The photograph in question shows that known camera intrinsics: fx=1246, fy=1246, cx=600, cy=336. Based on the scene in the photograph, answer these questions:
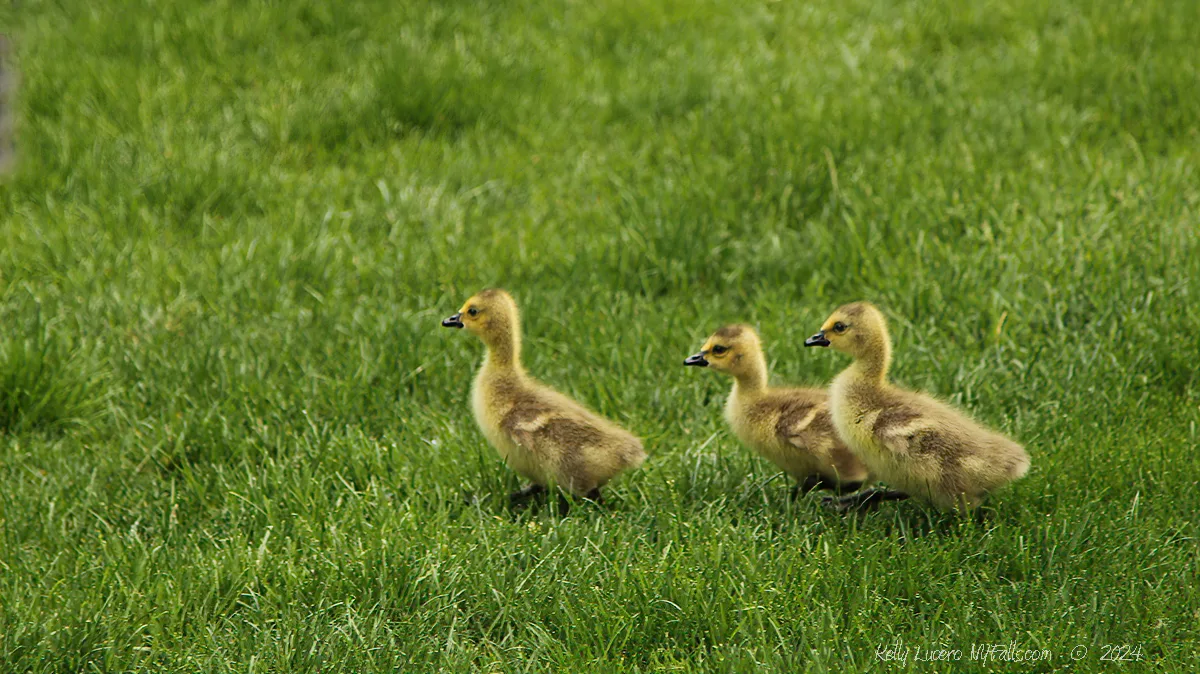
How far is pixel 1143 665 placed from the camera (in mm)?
4016

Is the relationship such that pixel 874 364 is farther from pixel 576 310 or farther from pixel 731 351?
pixel 576 310

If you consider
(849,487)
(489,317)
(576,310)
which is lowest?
(849,487)

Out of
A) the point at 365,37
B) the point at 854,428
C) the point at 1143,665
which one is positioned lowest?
the point at 1143,665

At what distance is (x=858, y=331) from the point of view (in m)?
4.91

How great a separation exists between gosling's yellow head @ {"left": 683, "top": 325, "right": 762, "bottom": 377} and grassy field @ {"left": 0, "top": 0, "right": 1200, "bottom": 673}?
1.53 ft

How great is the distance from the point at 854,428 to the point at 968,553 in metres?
0.62

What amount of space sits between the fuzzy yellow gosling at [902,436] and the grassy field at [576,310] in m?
0.20

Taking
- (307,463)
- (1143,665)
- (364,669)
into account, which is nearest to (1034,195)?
(1143,665)

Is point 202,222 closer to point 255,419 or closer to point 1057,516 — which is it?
point 255,419

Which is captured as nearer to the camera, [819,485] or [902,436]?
[902,436]

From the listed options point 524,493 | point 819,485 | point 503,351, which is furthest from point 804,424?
point 503,351

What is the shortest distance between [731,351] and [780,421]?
351mm

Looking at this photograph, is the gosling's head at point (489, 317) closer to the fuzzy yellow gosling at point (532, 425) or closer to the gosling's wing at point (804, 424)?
the fuzzy yellow gosling at point (532, 425)

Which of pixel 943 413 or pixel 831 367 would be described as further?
pixel 831 367
